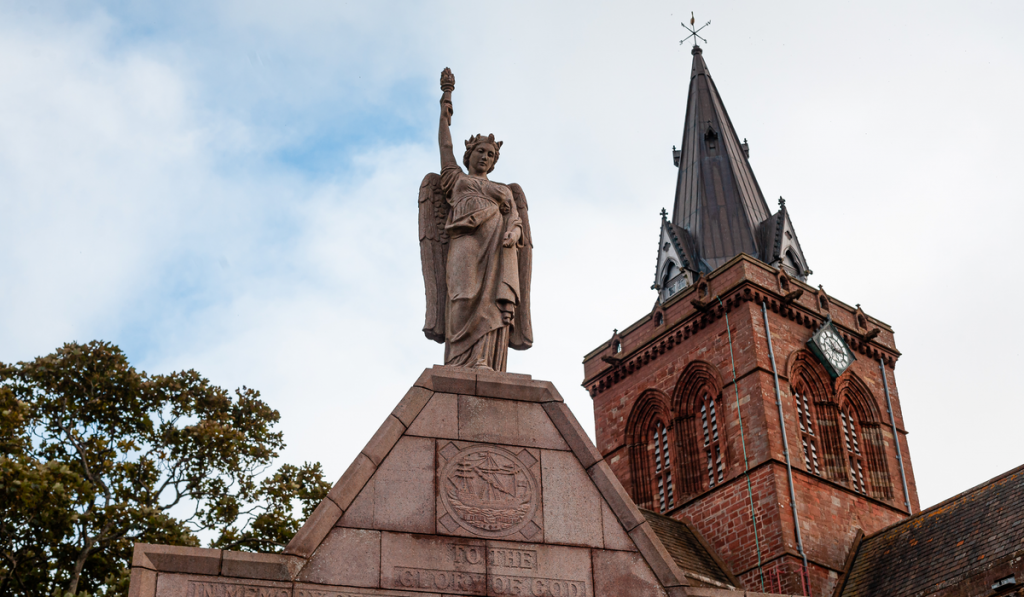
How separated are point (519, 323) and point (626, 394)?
35.0 metres

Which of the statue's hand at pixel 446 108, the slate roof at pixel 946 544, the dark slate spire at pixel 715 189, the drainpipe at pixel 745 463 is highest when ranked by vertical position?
the dark slate spire at pixel 715 189

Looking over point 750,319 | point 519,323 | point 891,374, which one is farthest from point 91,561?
point 891,374

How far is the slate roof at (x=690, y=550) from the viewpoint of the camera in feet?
118

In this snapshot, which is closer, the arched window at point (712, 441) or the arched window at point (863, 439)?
the arched window at point (712, 441)

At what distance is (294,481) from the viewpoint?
2145 cm

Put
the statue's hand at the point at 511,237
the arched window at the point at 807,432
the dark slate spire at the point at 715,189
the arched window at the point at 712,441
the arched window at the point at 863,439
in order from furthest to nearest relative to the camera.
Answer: the dark slate spire at the point at 715,189
the arched window at the point at 863,439
the arched window at the point at 712,441
the arched window at the point at 807,432
the statue's hand at the point at 511,237

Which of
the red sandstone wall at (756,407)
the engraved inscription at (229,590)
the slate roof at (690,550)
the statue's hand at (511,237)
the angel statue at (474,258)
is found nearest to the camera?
the engraved inscription at (229,590)

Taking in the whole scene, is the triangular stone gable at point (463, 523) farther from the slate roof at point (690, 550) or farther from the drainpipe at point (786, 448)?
the drainpipe at point (786, 448)

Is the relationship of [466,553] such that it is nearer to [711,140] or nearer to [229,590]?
[229,590]

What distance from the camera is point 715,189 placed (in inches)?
1983

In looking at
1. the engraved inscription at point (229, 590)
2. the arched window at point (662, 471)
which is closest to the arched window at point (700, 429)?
the arched window at point (662, 471)

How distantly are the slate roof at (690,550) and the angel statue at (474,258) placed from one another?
24910 mm

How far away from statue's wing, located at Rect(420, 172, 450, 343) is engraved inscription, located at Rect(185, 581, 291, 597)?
2.93m

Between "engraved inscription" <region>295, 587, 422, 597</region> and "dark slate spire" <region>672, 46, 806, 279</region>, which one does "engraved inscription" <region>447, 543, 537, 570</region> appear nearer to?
"engraved inscription" <region>295, 587, 422, 597</region>
